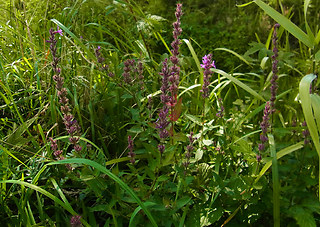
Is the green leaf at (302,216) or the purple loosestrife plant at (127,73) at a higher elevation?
the purple loosestrife plant at (127,73)

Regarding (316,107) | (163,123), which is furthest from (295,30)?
(163,123)

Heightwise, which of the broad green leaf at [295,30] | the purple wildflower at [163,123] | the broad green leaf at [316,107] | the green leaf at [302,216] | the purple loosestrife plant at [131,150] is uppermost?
the broad green leaf at [295,30]

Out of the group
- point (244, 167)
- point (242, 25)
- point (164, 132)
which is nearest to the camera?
point (164, 132)

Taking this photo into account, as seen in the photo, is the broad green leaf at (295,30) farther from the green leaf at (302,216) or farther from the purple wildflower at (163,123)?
the green leaf at (302,216)

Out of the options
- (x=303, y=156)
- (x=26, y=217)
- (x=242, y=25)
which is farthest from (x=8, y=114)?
(x=242, y=25)

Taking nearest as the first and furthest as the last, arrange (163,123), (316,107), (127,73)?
(316,107) → (163,123) → (127,73)

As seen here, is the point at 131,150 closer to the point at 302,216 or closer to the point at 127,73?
the point at 127,73

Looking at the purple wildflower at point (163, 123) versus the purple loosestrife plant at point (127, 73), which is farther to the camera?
the purple loosestrife plant at point (127, 73)

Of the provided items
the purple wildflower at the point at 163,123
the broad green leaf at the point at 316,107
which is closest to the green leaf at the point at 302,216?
the broad green leaf at the point at 316,107

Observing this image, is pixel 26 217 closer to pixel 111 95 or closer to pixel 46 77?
pixel 111 95

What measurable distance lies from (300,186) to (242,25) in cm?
246

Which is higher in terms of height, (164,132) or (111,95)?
(164,132)

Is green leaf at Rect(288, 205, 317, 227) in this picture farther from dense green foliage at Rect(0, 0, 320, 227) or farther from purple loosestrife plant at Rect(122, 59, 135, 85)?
purple loosestrife plant at Rect(122, 59, 135, 85)

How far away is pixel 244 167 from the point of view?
1.54m
